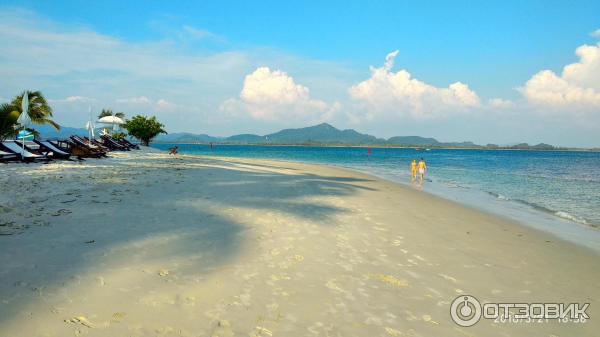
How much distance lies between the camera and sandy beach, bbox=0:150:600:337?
3488 mm

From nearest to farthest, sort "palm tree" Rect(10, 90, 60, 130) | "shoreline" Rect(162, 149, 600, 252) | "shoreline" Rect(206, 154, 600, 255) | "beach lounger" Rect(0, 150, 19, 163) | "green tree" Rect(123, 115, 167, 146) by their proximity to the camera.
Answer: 1. "shoreline" Rect(206, 154, 600, 255)
2. "shoreline" Rect(162, 149, 600, 252)
3. "beach lounger" Rect(0, 150, 19, 163)
4. "palm tree" Rect(10, 90, 60, 130)
5. "green tree" Rect(123, 115, 167, 146)

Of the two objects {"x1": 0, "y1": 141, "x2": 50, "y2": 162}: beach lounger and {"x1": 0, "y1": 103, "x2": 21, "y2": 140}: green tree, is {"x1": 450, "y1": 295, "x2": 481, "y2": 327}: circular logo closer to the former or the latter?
{"x1": 0, "y1": 141, "x2": 50, "y2": 162}: beach lounger

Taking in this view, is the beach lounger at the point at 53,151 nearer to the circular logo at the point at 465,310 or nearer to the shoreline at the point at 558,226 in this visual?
the circular logo at the point at 465,310

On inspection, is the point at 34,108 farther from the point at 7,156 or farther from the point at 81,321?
the point at 81,321

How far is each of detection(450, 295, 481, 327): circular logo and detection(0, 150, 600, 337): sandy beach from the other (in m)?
0.10

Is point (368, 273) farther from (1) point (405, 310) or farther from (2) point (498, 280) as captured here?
(2) point (498, 280)

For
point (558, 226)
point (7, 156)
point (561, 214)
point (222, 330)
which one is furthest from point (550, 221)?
point (7, 156)

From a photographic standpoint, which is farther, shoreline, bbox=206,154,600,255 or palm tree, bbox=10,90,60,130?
palm tree, bbox=10,90,60,130

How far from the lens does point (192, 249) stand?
5.51 m

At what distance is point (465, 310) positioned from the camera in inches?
167

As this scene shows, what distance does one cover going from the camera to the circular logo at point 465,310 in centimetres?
397

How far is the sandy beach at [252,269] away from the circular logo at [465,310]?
0.32 feet

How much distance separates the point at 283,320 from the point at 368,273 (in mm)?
1971

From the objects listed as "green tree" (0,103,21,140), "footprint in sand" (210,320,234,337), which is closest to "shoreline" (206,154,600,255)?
"footprint in sand" (210,320,234,337)
